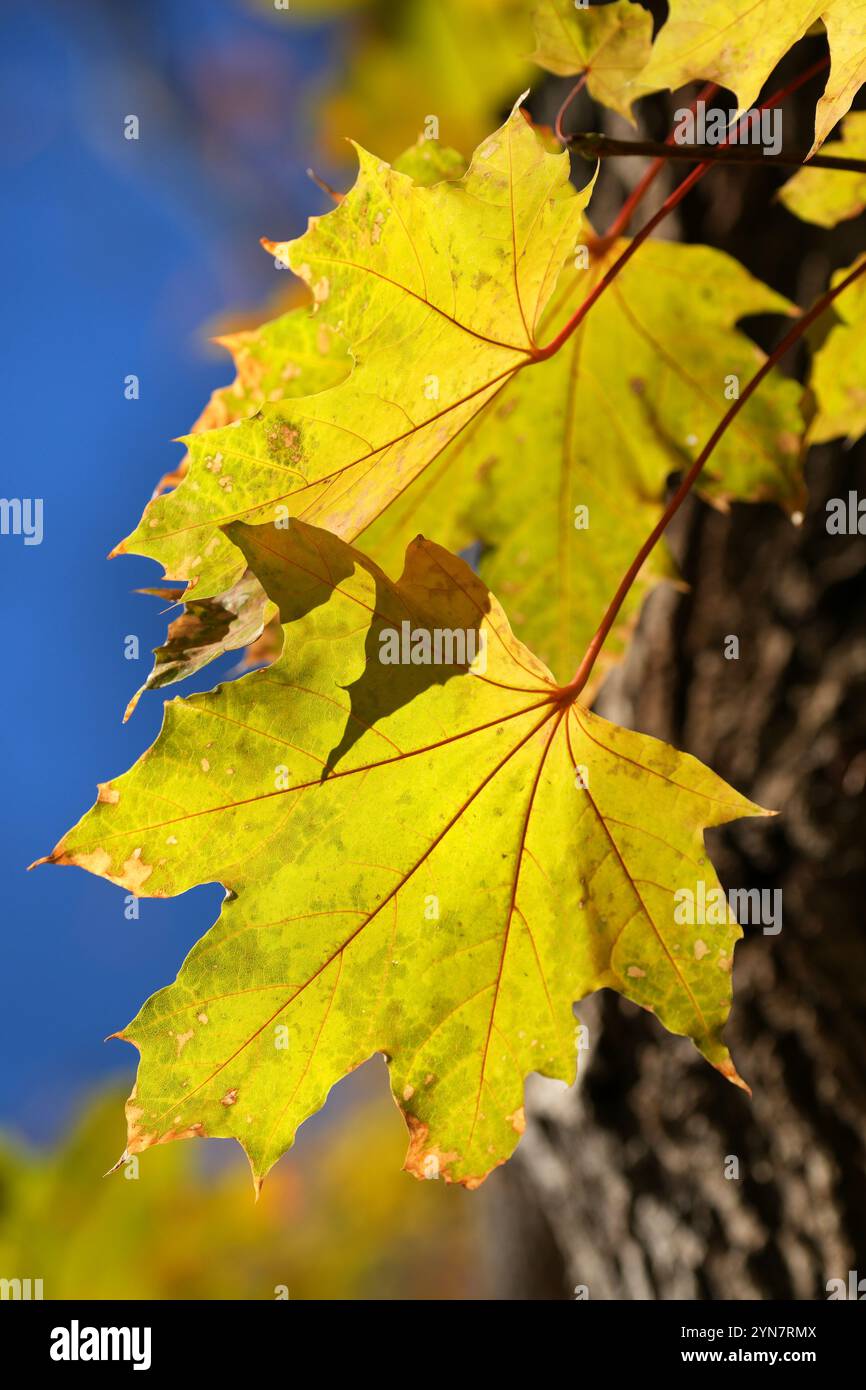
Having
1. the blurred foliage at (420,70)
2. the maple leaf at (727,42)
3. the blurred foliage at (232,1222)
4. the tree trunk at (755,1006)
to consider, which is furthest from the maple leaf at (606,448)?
the blurred foliage at (232,1222)

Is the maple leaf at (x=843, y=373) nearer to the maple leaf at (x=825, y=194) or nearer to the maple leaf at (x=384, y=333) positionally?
the maple leaf at (x=825, y=194)

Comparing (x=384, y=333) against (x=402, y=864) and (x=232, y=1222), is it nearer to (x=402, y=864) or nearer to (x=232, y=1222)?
(x=402, y=864)

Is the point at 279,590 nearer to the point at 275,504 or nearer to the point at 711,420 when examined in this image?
the point at 275,504

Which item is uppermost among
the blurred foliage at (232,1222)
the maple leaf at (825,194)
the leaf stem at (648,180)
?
the maple leaf at (825,194)

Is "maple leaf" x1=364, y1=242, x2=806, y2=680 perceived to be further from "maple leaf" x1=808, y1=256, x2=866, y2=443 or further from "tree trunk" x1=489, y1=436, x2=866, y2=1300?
"tree trunk" x1=489, y1=436, x2=866, y2=1300

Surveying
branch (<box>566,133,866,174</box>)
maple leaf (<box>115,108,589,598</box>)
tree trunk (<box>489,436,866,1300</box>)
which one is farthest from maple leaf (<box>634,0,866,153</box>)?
tree trunk (<box>489,436,866,1300</box>)

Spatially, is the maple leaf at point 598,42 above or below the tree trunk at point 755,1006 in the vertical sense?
above
